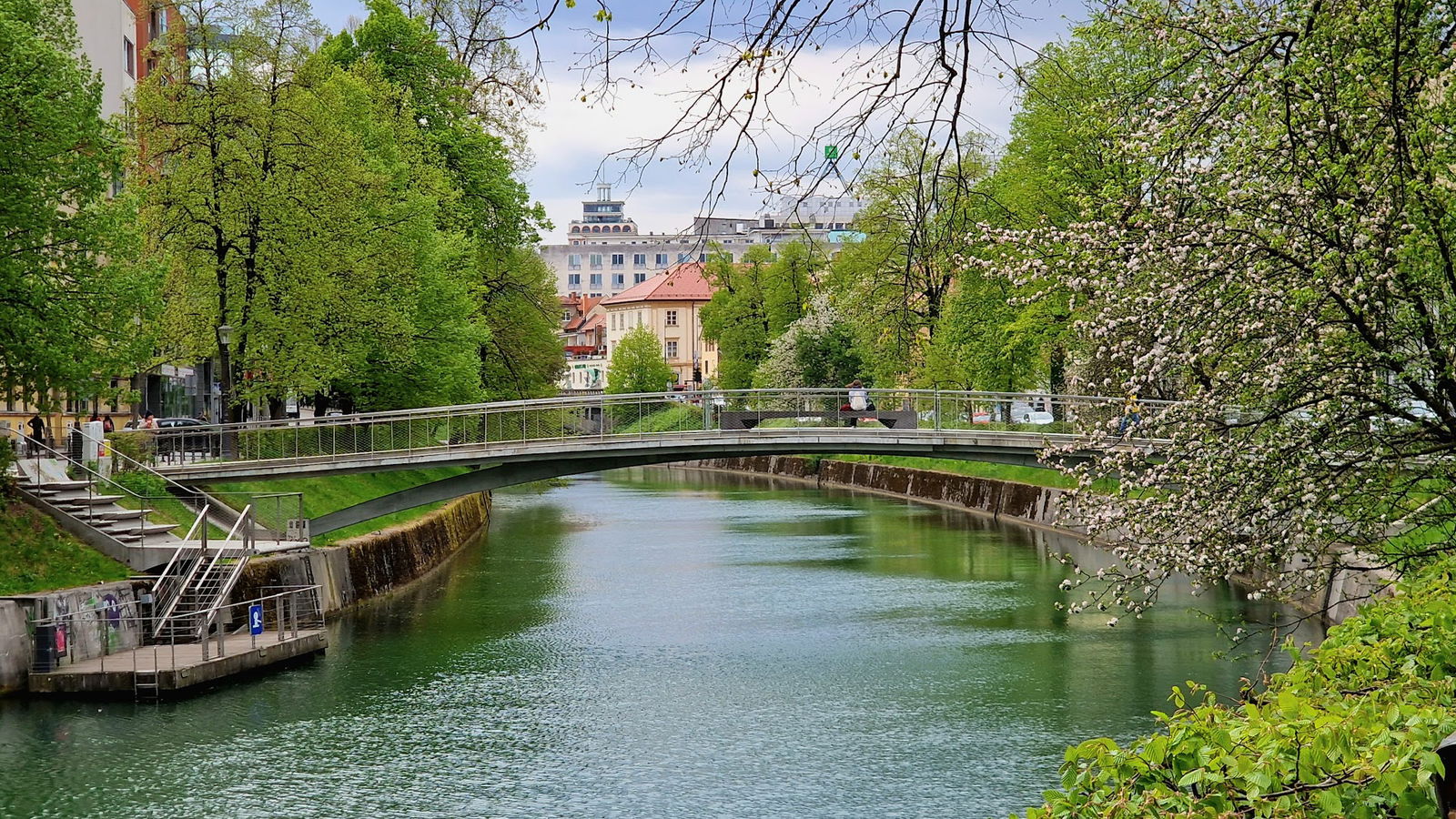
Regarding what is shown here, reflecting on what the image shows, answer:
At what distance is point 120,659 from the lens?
67.1 ft

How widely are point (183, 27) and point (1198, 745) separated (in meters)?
29.6

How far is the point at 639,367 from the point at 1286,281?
90892mm

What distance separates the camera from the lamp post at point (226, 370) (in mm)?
27339

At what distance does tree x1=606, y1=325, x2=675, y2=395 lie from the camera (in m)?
101

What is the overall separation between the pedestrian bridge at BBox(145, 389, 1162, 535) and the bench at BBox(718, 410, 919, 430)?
23mm

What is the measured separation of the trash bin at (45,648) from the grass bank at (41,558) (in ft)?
2.42

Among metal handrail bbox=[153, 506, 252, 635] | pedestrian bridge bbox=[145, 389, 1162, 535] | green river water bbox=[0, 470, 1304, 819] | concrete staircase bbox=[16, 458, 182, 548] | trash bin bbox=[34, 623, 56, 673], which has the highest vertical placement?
pedestrian bridge bbox=[145, 389, 1162, 535]

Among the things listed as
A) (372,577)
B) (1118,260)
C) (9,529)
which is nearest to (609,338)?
(372,577)

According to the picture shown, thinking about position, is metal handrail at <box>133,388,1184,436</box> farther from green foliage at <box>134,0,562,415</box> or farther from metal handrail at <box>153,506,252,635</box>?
metal handrail at <box>153,506,252,635</box>

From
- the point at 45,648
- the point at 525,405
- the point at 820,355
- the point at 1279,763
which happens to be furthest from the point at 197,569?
the point at 820,355

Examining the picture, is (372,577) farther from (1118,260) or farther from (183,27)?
(1118,260)

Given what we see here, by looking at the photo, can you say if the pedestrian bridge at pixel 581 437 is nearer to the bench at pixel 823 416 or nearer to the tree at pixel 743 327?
the bench at pixel 823 416

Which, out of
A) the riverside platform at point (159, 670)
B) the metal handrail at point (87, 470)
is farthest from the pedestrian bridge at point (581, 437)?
the riverside platform at point (159, 670)

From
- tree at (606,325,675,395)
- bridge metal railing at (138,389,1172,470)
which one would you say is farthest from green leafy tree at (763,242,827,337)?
bridge metal railing at (138,389,1172,470)
